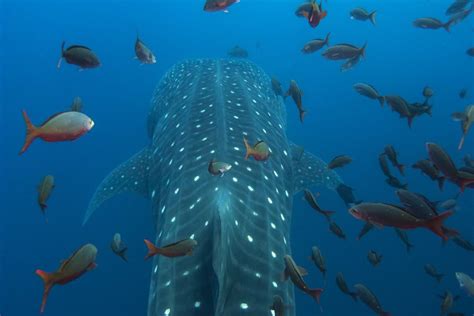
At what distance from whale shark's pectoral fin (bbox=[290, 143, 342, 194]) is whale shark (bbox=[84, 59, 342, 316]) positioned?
2cm

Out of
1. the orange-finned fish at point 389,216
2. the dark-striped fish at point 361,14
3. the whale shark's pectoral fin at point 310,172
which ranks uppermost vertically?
the dark-striped fish at point 361,14

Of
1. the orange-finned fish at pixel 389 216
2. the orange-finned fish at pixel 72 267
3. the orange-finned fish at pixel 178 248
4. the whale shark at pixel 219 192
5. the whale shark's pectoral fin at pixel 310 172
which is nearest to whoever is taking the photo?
the orange-finned fish at pixel 72 267

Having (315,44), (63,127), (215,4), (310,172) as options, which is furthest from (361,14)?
(63,127)

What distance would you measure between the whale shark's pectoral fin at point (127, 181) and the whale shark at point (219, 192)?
22 mm

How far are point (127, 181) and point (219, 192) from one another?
4029mm

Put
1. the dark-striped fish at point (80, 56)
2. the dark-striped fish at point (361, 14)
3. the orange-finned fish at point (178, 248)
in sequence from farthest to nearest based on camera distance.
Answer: the dark-striped fish at point (361, 14) → the dark-striped fish at point (80, 56) → the orange-finned fish at point (178, 248)

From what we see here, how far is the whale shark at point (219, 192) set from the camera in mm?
3934

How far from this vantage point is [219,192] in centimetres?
472

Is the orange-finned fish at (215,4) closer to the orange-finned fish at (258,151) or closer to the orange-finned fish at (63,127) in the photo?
the orange-finned fish at (258,151)

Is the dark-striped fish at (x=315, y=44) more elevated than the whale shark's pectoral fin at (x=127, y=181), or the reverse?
the dark-striped fish at (x=315, y=44)

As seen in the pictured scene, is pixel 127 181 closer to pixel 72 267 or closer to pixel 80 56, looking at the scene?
pixel 80 56

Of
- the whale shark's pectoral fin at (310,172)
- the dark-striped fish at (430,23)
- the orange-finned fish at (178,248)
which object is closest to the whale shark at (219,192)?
the whale shark's pectoral fin at (310,172)

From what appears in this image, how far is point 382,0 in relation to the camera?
43.1m

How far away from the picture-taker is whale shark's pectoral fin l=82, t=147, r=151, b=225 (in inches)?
320
